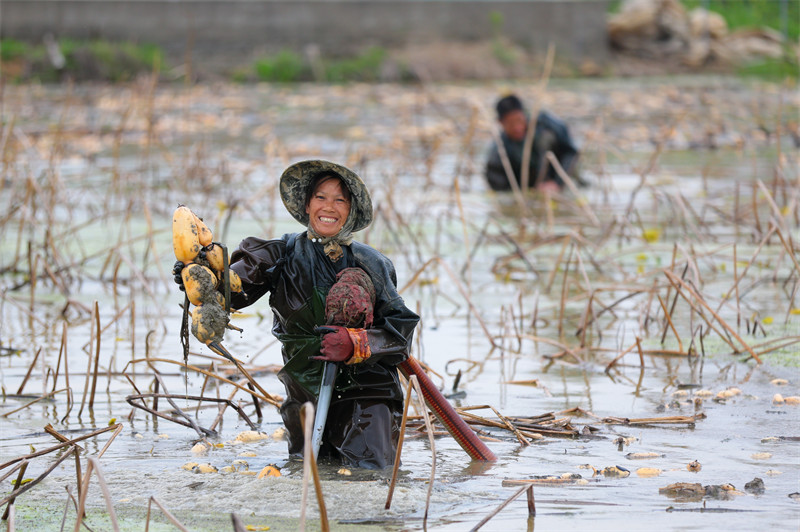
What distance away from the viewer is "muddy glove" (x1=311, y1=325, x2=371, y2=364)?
131 inches

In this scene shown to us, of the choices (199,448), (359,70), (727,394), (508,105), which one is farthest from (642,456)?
(359,70)

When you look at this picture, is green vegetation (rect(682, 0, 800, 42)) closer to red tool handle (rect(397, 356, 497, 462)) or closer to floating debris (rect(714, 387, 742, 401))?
floating debris (rect(714, 387, 742, 401))

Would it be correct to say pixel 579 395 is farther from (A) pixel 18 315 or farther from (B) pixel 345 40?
(B) pixel 345 40

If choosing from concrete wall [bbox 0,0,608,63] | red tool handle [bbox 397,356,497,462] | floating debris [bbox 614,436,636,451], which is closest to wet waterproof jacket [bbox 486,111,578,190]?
floating debris [bbox 614,436,636,451]

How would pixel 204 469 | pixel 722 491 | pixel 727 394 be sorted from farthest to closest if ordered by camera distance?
pixel 727 394 → pixel 204 469 → pixel 722 491

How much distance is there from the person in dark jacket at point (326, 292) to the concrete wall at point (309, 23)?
72.3ft

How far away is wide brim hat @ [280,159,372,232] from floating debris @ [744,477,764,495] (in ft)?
4.41

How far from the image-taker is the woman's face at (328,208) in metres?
3.57

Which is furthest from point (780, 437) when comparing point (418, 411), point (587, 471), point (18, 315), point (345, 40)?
point (345, 40)

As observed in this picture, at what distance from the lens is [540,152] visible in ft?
35.5

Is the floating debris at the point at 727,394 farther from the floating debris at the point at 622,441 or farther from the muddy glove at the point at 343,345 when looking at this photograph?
the muddy glove at the point at 343,345

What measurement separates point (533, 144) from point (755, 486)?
7635 mm

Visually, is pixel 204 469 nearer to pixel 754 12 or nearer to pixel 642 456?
pixel 642 456

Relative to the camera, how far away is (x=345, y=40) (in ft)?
86.4
